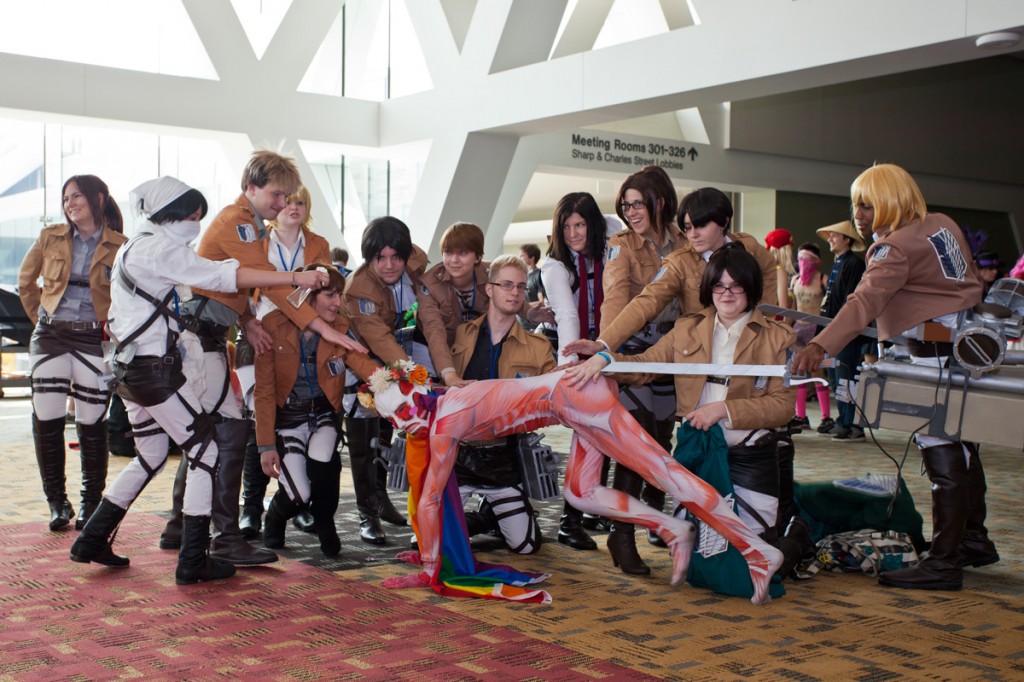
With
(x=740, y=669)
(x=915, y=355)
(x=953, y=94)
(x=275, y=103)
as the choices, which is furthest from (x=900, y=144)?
(x=740, y=669)

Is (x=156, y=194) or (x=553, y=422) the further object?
(x=553, y=422)

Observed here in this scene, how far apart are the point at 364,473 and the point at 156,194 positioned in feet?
5.37

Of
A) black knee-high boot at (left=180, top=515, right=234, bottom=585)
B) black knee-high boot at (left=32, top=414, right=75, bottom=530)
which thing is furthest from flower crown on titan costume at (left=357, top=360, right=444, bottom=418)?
black knee-high boot at (left=32, top=414, right=75, bottom=530)

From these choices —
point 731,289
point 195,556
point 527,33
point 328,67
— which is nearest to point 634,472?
point 731,289

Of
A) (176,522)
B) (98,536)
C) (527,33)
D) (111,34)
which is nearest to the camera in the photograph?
(98,536)

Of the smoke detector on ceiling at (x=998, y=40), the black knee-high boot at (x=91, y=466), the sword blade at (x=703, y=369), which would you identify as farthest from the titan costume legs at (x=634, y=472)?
the smoke detector on ceiling at (x=998, y=40)

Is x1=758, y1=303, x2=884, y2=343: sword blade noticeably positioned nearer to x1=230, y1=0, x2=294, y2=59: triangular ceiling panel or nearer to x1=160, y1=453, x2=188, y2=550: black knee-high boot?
x1=160, y1=453, x2=188, y2=550: black knee-high boot

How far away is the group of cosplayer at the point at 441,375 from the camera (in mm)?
3895

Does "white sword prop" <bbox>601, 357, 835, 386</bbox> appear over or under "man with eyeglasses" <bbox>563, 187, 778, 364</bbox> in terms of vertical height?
under

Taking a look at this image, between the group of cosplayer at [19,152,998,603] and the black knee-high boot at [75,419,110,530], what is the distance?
0.01m

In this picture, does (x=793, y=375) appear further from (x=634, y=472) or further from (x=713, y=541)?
(x=634, y=472)

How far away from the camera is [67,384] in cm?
494

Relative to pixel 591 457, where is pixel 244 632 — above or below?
below

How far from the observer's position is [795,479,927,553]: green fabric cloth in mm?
4473
